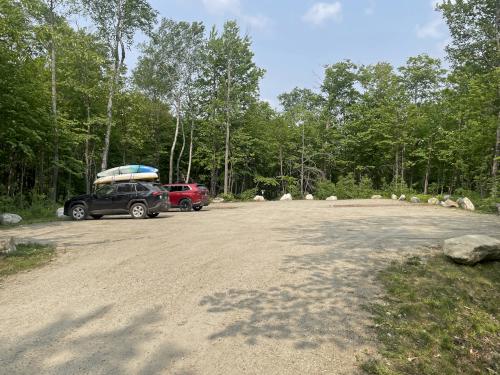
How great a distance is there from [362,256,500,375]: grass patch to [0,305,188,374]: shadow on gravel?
2150mm

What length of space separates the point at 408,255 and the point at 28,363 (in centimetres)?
675

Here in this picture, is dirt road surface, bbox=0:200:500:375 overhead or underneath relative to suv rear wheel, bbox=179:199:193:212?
underneath

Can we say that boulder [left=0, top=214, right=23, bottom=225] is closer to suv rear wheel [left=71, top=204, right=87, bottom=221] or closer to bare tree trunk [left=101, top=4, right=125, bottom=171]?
suv rear wheel [left=71, top=204, right=87, bottom=221]

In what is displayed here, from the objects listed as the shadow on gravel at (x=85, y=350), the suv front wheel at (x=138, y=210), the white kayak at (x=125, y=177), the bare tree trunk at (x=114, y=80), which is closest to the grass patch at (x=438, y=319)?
the shadow on gravel at (x=85, y=350)

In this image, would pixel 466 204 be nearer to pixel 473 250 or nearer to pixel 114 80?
pixel 473 250

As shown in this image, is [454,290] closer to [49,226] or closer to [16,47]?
[49,226]

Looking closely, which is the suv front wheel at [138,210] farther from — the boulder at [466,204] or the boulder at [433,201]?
the boulder at [433,201]

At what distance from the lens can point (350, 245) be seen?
338 inches

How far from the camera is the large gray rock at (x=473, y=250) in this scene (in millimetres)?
6613

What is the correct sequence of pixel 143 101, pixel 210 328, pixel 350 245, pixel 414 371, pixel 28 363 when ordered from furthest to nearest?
pixel 143 101 < pixel 350 245 < pixel 210 328 < pixel 414 371 < pixel 28 363

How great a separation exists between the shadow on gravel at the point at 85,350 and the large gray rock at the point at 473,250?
5568 millimetres

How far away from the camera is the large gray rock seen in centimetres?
661

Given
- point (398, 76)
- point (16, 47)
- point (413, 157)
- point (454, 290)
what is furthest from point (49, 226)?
point (398, 76)

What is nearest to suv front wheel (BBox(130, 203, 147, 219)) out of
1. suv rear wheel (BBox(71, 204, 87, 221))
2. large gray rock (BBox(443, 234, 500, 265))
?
suv rear wheel (BBox(71, 204, 87, 221))
